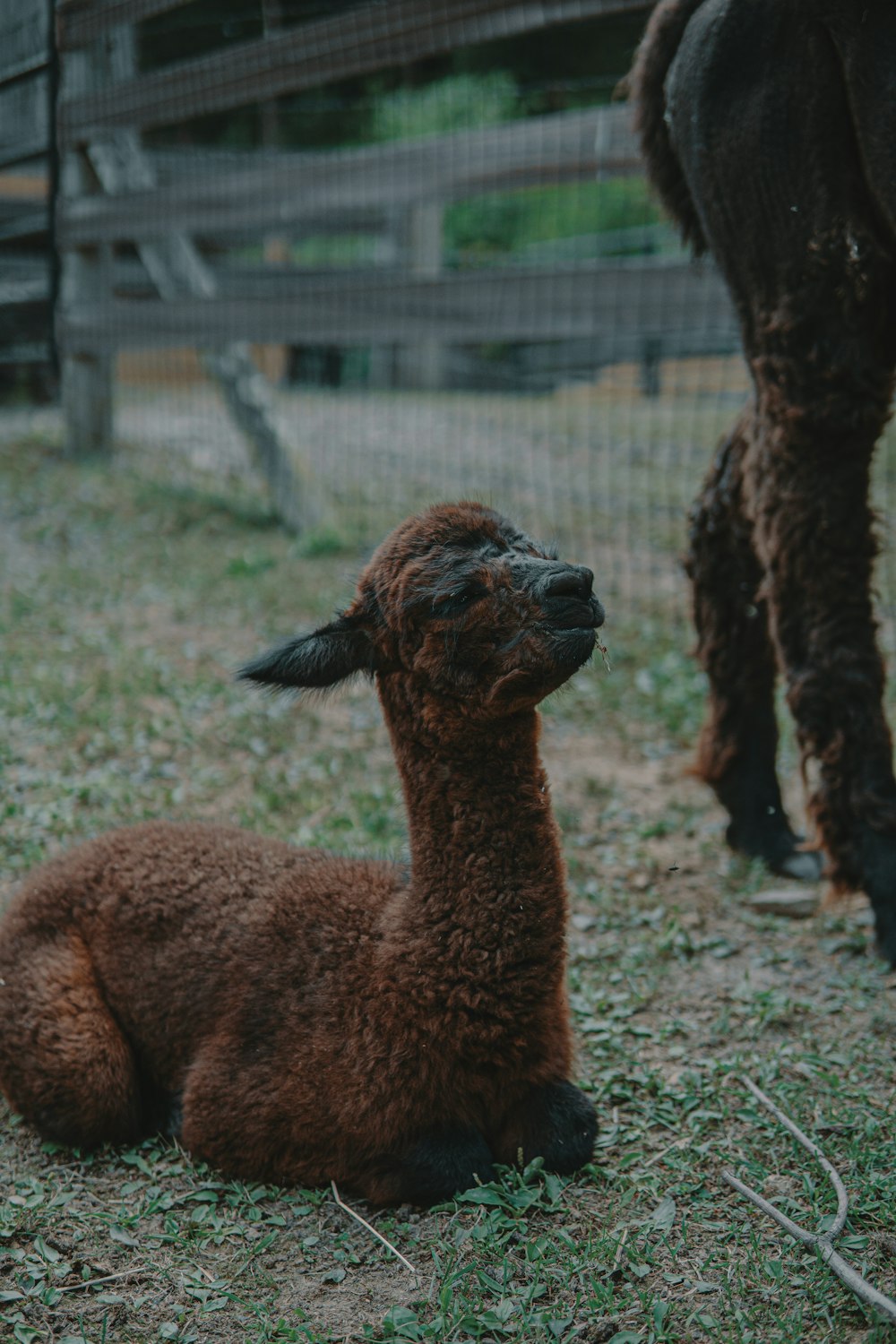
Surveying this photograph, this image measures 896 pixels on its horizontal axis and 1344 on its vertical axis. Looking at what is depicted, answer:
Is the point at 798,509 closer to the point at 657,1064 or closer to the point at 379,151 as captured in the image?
the point at 657,1064

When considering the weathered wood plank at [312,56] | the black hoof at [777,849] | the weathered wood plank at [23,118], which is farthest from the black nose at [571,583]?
the weathered wood plank at [23,118]

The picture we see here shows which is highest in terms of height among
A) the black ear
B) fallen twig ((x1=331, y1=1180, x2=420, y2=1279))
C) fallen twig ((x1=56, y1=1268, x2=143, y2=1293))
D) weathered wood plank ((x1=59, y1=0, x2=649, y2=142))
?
weathered wood plank ((x1=59, y1=0, x2=649, y2=142))

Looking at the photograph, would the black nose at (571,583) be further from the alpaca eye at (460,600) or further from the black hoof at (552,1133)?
the black hoof at (552,1133)

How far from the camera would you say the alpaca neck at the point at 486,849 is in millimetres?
2496

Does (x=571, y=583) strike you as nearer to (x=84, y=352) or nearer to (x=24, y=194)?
(x=84, y=352)

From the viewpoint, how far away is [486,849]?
2.53 metres

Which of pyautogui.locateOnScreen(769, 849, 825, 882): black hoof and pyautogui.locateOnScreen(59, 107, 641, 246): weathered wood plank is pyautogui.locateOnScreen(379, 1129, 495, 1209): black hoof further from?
pyautogui.locateOnScreen(59, 107, 641, 246): weathered wood plank

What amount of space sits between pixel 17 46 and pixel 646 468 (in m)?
6.05

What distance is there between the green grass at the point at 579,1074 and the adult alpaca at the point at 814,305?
59 cm

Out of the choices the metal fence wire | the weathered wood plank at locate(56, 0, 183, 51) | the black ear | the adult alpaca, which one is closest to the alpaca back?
the adult alpaca

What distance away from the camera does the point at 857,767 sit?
333 cm

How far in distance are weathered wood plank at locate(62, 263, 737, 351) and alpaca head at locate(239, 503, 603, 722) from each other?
2.76m

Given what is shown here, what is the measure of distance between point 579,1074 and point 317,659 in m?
1.20

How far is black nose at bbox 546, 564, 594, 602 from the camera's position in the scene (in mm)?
2488
